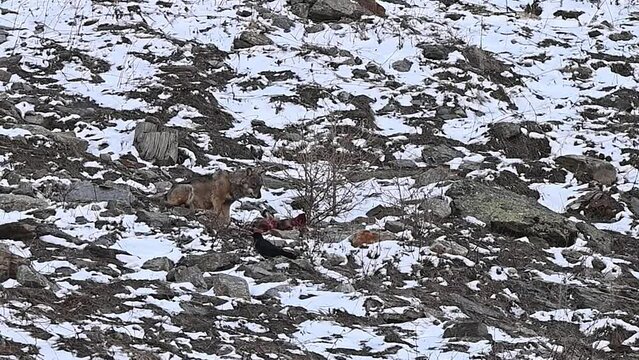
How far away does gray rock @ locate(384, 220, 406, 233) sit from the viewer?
8492 millimetres

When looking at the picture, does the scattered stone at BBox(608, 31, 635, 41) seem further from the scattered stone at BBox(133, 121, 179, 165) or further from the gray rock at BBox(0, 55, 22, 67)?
the gray rock at BBox(0, 55, 22, 67)

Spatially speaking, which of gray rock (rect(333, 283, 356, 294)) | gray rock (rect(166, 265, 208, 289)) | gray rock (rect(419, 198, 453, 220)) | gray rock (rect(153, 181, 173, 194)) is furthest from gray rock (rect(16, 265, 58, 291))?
gray rock (rect(419, 198, 453, 220))

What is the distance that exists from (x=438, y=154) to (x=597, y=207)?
6.63 ft

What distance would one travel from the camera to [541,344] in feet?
20.4

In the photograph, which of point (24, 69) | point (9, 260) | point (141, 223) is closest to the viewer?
point (9, 260)

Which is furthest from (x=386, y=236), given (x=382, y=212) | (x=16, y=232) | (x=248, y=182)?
(x=16, y=232)

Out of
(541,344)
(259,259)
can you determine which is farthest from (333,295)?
(541,344)

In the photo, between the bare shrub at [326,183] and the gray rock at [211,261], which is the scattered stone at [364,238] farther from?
the gray rock at [211,261]

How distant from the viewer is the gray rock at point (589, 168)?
10352 millimetres

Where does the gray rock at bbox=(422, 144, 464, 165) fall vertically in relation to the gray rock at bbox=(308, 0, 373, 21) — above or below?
below

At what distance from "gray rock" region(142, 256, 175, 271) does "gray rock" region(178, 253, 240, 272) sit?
5.2 inches

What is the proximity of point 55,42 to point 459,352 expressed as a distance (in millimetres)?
8720

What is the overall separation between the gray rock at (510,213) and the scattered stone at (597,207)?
1.69 feet

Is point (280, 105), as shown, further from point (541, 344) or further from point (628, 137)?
point (541, 344)
